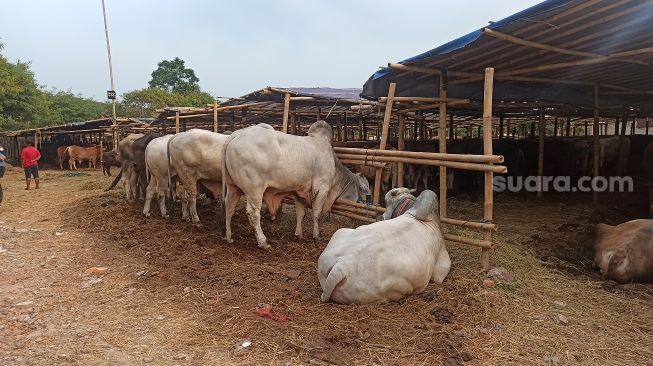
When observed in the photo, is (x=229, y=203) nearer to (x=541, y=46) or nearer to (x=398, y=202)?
(x=398, y=202)

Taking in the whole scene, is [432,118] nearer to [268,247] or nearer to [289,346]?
[268,247]

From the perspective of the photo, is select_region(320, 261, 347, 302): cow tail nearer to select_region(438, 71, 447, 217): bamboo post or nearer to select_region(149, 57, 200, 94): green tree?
select_region(438, 71, 447, 217): bamboo post

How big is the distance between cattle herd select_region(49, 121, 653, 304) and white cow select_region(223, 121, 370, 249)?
0.01 metres

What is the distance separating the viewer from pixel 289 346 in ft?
10.8

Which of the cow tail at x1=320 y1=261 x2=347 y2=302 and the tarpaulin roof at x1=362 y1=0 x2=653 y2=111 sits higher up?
the tarpaulin roof at x1=362 y1=0 x2=653 y2=111

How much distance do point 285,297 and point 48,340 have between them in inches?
76.4

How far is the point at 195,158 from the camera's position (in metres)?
7.27

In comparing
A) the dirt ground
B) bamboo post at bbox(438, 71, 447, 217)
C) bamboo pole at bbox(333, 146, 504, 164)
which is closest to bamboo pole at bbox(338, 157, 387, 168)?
bamboo pole at bbox(333, 146, 504, 164)

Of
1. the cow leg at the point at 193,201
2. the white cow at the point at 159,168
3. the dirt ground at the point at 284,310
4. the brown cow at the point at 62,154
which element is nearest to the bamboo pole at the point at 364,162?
the dirt ground at the point at 284,310

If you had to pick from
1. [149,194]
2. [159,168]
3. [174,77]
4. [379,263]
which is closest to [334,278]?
[379,263]

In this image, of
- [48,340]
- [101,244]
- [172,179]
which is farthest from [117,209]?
[48,340]

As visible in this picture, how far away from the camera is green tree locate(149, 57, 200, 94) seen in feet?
166

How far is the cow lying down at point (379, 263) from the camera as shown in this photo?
3812 mm

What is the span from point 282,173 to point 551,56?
3818 millimetres
